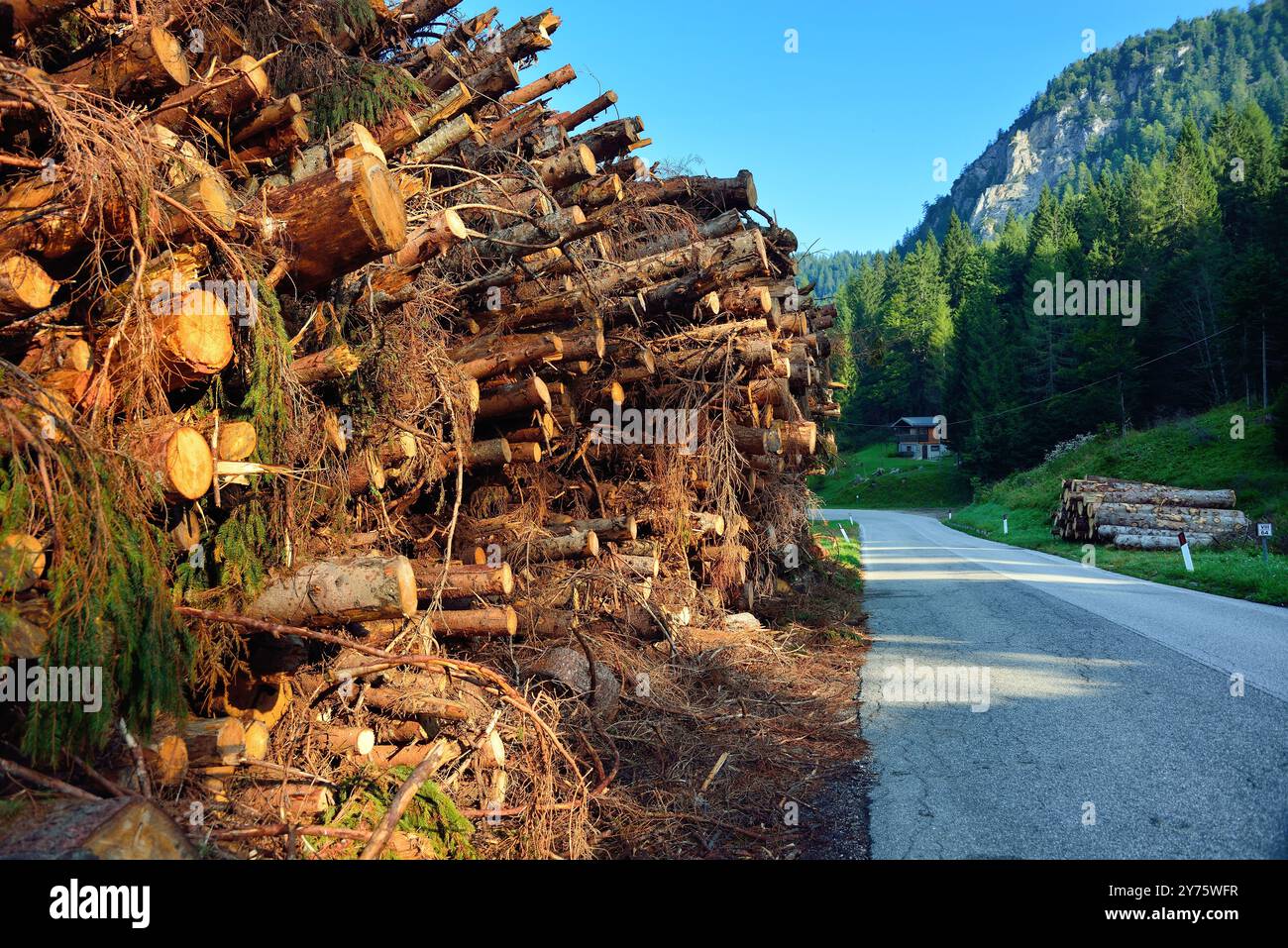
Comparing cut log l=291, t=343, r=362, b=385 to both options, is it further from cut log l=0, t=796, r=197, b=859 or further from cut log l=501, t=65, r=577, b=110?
cut log l=501, t=65, r=577, b=110

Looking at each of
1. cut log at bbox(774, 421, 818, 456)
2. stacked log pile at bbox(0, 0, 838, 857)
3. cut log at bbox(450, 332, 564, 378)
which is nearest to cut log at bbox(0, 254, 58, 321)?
stacked log pile at bbox(0, 0, 838, 857)

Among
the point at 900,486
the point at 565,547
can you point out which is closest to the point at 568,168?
the point at 565,547

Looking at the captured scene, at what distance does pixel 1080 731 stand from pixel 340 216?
5769 mm

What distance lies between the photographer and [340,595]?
4203 millimetres

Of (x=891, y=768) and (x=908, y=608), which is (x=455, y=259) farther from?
(x=908, y=608)

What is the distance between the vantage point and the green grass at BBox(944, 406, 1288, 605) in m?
13.8

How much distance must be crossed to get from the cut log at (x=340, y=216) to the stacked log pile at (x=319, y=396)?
2cm

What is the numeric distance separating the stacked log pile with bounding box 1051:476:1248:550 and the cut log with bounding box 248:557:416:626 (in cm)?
2193

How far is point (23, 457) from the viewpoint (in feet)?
9.82

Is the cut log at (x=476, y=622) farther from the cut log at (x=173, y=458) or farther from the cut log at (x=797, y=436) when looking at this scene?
the cut log at (x=797, y=436)

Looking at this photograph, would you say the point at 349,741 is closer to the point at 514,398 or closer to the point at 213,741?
the point at 213,741

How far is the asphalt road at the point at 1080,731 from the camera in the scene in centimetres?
380
